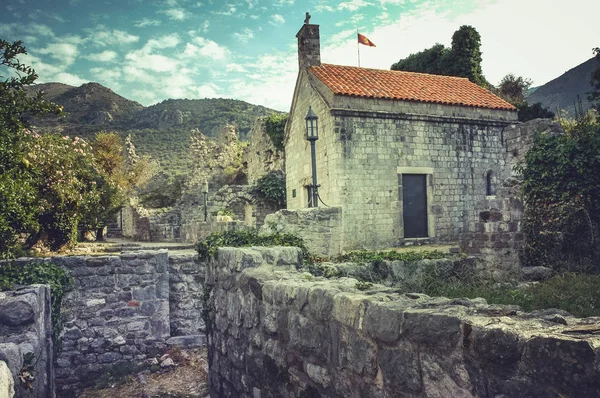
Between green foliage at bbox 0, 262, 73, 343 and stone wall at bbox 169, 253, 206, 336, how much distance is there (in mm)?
1730

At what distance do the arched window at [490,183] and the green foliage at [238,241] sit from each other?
1111 cm

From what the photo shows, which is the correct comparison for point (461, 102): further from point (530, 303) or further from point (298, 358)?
point (298, 358)

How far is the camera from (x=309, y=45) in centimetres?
1550

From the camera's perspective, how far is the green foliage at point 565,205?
24.7ft

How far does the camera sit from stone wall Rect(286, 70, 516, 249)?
13.1 m

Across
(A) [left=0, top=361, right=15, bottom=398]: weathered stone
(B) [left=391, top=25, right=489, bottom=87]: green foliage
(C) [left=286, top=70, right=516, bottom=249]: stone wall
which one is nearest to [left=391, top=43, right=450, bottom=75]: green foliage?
(B) [left=391, top=25, right=489, bottom=87]: green foliage

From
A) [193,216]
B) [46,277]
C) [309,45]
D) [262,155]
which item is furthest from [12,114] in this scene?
[262,155]

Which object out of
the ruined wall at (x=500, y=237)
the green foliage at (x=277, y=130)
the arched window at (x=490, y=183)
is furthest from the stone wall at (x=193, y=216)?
the arched window at (x=490, y=183)

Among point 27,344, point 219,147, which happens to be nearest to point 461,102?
point 27,344

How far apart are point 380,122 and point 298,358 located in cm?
1144

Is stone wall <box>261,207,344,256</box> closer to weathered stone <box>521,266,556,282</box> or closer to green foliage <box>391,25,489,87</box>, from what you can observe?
weathered stone <box>521,266,556,282</box>

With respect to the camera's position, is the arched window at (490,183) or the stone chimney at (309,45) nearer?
the arched window at (490,183)

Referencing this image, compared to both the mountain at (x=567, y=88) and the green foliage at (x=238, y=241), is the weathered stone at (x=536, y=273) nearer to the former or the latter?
the green foliage at (x=238, y=241)

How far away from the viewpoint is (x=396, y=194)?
45.0 ft
